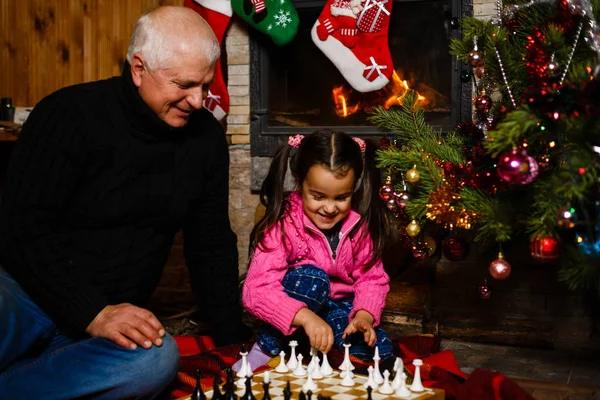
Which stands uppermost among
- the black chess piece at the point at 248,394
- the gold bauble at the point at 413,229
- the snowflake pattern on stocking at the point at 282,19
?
the snowflake pattern on stocking at the point at 282,19

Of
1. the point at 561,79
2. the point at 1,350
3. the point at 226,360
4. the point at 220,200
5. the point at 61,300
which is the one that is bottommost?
the point at 226,360

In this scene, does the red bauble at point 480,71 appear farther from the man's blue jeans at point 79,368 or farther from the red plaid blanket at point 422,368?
the man's blue jeans at point 79,368

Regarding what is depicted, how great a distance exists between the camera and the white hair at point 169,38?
1.78 m

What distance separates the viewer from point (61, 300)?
1709 millimetres

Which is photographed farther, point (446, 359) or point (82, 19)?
point (82, 19)

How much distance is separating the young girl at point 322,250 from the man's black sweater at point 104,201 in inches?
5.3

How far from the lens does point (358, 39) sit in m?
2.93

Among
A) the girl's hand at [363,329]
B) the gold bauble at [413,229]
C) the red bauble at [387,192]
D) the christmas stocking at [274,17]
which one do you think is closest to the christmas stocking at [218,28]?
the christmas stocking at [274,17]

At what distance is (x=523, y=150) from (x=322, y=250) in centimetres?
80

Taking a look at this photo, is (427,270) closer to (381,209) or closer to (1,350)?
(381,209)

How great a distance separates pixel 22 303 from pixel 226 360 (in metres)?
0.64

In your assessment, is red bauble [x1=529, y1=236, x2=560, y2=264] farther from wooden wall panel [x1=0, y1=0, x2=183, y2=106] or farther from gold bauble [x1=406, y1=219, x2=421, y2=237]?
wooden wall panel [x1=0, y1=0, x2=183, y2=106]

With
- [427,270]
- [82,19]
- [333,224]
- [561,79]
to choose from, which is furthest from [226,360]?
[82,19]

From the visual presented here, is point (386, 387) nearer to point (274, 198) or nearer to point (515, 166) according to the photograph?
point (515, 166)
